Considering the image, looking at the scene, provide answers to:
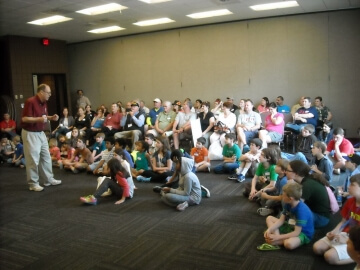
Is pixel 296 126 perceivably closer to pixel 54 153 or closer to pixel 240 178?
pixel 240 178

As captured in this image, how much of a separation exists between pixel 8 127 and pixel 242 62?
6.58 metres

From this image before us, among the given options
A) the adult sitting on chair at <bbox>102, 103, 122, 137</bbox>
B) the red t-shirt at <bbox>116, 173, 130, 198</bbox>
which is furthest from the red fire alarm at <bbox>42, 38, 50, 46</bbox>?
the red t-shirt at <bbox>116, 173, 130, 198</bbox>

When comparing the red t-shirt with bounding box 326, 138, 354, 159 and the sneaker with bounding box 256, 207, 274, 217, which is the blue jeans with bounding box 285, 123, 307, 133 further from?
the sneaker with bounding box 256, 207, 274, 217

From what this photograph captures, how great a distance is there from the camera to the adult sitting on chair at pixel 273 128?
251 inches

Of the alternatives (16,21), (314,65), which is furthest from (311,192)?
(16,21)

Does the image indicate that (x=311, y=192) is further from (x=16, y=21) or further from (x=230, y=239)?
(x=16, y=21)

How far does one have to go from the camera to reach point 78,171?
20.6 feet

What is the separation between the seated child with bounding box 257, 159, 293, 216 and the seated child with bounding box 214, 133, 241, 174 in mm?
1722

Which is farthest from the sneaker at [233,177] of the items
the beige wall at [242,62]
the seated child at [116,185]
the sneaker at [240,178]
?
the beige wall at [242,62]

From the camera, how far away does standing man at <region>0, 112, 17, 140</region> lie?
885cm

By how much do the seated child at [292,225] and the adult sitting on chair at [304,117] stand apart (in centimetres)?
417

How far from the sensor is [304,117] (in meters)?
6.99

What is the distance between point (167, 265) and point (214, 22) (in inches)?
298

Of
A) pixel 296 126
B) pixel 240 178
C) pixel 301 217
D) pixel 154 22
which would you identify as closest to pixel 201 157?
pixel 240 178
